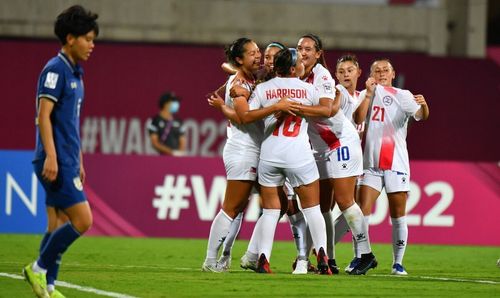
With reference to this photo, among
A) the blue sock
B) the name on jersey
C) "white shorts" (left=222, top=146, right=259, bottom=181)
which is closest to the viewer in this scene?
the blue sock

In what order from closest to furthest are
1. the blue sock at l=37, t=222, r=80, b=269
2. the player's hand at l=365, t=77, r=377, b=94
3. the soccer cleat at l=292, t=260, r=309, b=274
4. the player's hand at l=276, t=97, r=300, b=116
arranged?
1. the blue sock at l=37, t=222, r=80, b=269
2. the player's hand at l=276, t=97, r=300, b=116
3. the soccer cleat at l=292, t=260, r=309, b=274
4. the player's hand at l=365, t=77, r=377, b=94

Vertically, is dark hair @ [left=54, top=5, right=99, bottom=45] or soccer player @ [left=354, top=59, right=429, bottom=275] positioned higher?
dark hair @ [left=54, top=5, right=99, bottom=45]

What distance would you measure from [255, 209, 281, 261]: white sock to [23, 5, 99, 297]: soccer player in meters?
2.74

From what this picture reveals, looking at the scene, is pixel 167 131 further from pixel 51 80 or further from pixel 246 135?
pixel 51 80

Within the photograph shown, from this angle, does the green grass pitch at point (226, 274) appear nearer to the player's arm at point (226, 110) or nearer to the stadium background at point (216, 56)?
the player's arm at point (226, 110)

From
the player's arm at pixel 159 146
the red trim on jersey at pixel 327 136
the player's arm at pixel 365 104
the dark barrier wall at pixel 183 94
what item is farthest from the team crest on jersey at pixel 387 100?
the dark barrier wall at pixel 183 94

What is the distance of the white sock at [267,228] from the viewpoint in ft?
34.9

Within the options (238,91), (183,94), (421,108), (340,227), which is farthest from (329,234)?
(183,94)

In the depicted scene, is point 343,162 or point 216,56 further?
point 216,56

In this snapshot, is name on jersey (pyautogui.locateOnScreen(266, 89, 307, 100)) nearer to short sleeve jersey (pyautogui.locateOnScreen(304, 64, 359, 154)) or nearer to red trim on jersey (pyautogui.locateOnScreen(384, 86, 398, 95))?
short sleeve jersey (pyautogui.locateOnScreen(304, 64, 359, 154))

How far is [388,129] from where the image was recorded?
11.6 metres

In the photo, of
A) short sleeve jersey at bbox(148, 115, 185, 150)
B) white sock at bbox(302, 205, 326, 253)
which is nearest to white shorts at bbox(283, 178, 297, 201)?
white sock at bbox(302, 205, 326, 253)

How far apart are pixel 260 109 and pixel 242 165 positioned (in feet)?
1.99

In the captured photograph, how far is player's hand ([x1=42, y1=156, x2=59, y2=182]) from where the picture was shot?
791 cm
